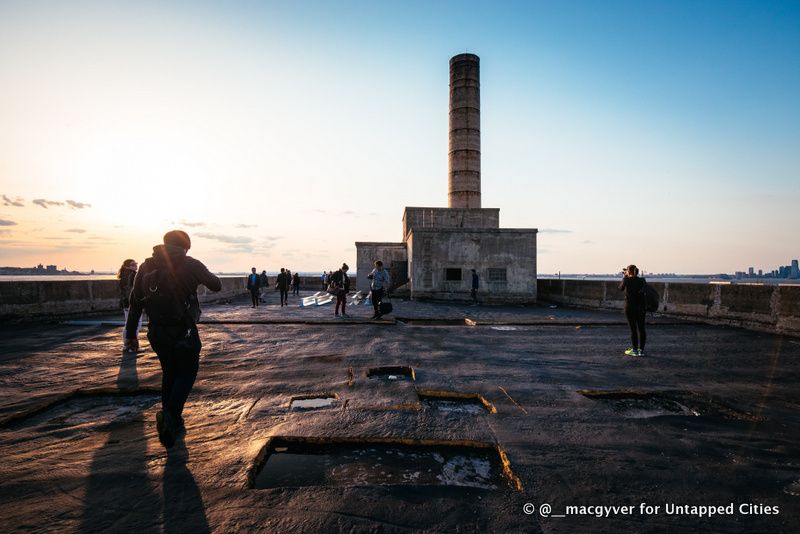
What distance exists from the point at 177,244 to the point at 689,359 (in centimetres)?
812

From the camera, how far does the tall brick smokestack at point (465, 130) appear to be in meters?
30.4

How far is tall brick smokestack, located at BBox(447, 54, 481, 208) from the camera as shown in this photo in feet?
99.7

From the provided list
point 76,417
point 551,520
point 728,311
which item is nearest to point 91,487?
point 76,417

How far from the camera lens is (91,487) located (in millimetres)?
2537

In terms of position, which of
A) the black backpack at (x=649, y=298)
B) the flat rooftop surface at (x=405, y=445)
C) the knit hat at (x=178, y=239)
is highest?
the knit hat at (x=178, y=239)

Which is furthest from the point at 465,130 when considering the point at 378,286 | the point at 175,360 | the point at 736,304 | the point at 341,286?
the point at 175,360

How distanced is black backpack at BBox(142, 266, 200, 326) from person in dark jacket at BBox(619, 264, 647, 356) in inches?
284

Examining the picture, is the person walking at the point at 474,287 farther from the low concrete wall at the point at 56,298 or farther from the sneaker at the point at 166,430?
the sneaker at the point at 166,430

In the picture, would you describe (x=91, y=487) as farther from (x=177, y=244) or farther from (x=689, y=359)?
(x=689, y=359)

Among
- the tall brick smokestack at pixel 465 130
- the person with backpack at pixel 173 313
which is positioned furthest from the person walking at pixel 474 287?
the person with backpack at pixel 173 313

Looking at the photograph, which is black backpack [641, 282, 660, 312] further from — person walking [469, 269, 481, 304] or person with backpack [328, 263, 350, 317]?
person walking [469, 269, 481, 304]

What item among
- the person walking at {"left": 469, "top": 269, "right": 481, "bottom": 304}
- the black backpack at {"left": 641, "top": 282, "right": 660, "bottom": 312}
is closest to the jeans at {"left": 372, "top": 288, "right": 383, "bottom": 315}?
the black backpack at {"left": 641, "top": 282, "right": 660, "bottom": 312}

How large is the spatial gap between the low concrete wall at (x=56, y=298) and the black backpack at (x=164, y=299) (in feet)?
35.1

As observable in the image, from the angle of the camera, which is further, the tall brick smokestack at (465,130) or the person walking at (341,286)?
the tall brick smokestack at (465,130)
